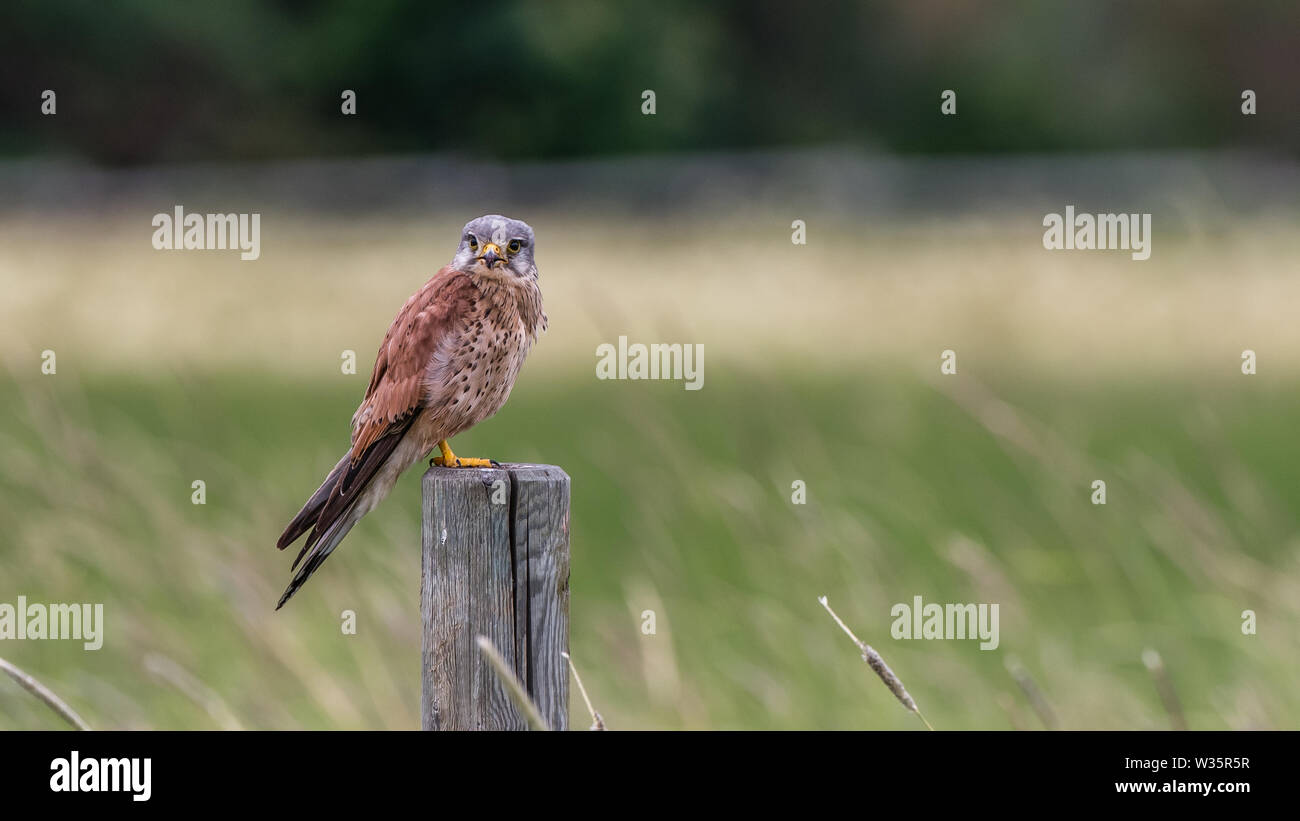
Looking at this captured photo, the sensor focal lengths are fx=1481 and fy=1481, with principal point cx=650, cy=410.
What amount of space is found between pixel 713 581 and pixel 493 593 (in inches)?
129

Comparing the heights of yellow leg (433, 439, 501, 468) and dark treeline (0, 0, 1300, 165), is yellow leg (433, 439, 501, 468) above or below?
below

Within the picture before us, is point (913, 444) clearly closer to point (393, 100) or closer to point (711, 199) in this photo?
point (711, 199)

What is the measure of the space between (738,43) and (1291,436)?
704 inches

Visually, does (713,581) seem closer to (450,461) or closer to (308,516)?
(450,461)

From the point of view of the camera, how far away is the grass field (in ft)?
13.7

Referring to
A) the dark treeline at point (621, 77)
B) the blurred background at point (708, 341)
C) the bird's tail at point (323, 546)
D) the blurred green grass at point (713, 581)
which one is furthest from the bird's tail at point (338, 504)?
the dark treeline at point (621, 77)

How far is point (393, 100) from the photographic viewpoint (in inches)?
836

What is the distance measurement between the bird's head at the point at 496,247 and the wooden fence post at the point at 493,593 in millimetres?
747

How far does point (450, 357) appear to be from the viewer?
2.83 m

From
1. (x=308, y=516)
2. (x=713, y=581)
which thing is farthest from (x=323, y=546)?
(x=713, y=581)

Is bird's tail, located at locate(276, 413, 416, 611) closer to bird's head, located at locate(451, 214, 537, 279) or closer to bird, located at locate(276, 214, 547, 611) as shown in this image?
bird, located at locate(276, 214, 547, 611)

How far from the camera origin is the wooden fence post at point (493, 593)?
228cm

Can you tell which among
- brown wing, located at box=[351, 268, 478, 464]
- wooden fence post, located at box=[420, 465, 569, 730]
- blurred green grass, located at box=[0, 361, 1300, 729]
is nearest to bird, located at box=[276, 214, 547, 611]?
brown wing, located at box=[351, 268, 478, 464]

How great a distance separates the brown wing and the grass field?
1.93 ft
